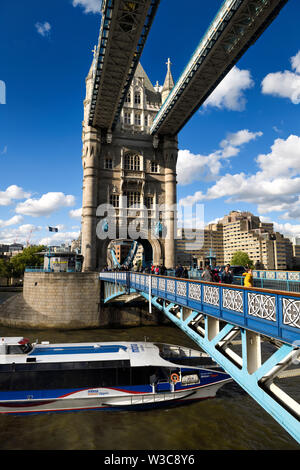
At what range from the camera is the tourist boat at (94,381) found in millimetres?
15797

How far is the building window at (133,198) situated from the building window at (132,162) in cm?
383

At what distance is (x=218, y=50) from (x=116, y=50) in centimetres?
1088

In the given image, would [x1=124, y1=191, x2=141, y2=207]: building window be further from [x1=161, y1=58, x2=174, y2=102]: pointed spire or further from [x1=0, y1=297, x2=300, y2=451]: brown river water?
[x1=0, y1=297, x2=300, y2=451]: brown river water

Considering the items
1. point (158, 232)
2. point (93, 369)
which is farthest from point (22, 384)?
point (158, 232)

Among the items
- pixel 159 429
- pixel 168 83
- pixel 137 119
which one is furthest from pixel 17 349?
pixel 168 83

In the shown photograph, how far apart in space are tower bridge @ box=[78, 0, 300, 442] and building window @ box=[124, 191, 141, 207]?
15cm

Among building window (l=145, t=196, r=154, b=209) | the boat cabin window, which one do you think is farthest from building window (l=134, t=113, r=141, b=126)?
the boat cabin window

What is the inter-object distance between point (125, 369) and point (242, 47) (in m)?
32.8

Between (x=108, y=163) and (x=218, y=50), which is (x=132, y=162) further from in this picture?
(x=218, y=50)

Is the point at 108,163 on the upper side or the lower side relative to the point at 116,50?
lower

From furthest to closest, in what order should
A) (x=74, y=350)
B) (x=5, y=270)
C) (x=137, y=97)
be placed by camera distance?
(x=5, y=270) < (x=137, y=97) < (x=74, y=350)

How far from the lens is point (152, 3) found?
27719mm

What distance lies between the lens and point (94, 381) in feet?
52.7
